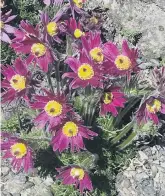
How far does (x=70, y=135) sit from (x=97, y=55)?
370 millimetres

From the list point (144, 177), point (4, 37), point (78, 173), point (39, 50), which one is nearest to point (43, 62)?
point (39, 50)

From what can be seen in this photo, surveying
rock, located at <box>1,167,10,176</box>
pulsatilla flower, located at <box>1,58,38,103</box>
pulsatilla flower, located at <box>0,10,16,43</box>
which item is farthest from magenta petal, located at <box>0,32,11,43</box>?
rock, located at <box>1,167,10,176</box>

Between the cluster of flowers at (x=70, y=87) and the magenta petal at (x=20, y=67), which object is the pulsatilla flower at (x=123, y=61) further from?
the magenta petal at (x=20, y=67)

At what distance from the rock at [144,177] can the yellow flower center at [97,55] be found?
0.70 m

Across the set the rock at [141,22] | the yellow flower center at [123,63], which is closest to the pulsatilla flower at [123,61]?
the yellow flower center at [123,63]

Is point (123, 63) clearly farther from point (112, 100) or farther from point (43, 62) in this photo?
point (43, 62)

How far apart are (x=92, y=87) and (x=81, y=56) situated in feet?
0.46

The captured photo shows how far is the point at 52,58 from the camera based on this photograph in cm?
202

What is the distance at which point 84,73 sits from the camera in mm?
2053

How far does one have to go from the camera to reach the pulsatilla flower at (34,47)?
6.59 feet

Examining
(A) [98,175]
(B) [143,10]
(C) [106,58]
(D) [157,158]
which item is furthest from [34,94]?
(B) [143,10]

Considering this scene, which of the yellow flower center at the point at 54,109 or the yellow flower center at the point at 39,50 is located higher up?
the yellow flower center at the point at 39,50

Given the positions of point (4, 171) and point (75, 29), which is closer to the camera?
point (75, 29)

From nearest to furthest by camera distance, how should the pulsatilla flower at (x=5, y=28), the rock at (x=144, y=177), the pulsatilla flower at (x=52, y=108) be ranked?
the pulsatilla flower at (x=52, y=108) → the rock at (x=144, y=177) → the pulsatilla flower at (x=5, y=28)
